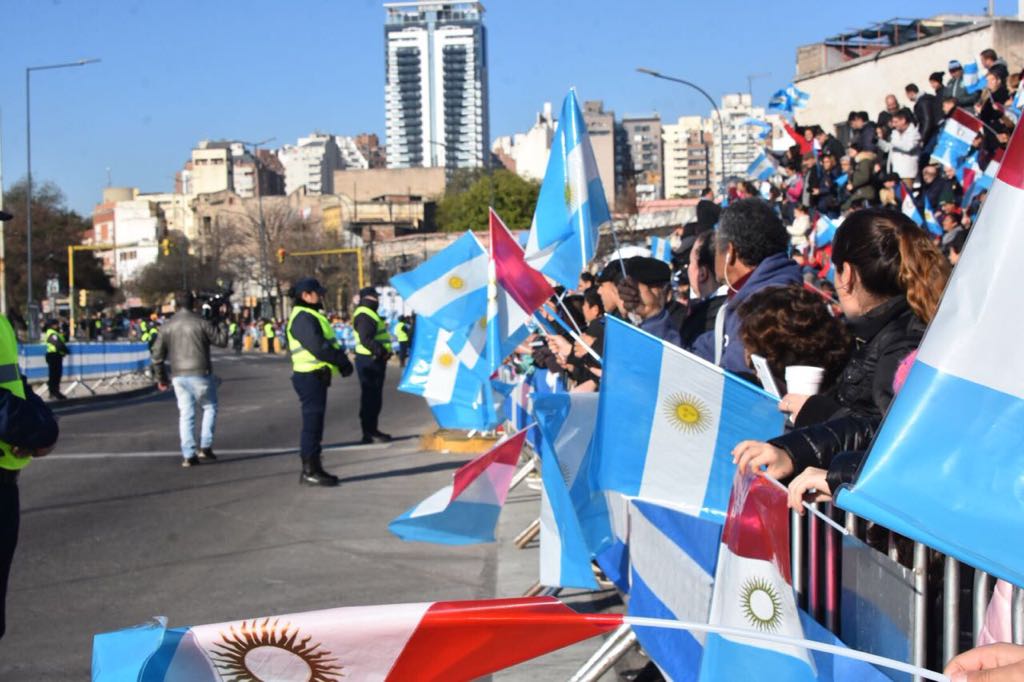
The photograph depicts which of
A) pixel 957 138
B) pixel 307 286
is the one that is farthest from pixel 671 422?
pixel 957 138

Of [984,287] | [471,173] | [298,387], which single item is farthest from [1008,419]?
[471,173]

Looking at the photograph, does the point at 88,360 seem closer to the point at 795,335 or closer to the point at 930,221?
the point at 930,221

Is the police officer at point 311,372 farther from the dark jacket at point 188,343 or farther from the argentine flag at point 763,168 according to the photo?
the argentine flag at point 763,168

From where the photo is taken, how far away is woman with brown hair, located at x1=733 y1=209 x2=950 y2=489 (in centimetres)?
297

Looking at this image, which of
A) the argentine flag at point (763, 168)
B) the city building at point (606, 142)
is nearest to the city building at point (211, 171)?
the city building at point (606, 142)

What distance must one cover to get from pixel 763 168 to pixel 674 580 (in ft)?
60.3

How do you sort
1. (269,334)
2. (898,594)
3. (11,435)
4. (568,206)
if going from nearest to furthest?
1. (898,594)
2. (11,435)
3. (568,206)
4. (269,334)

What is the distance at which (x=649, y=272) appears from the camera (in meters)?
6.71

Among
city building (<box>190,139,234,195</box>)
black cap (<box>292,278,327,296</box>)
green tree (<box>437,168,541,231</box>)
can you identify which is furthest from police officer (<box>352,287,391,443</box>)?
city building (<box>190,139,234,195</box>)

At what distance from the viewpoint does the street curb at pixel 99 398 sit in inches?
906

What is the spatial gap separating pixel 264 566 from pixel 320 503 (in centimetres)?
245

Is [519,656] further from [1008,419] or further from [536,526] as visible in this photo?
[536,526]

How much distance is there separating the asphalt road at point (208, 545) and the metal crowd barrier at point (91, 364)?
38.1 ft

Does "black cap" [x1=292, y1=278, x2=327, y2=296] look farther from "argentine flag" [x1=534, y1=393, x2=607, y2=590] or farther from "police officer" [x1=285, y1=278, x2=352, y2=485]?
"argentine flag" [x1=534, y1=393, x2=607, y2=590]
